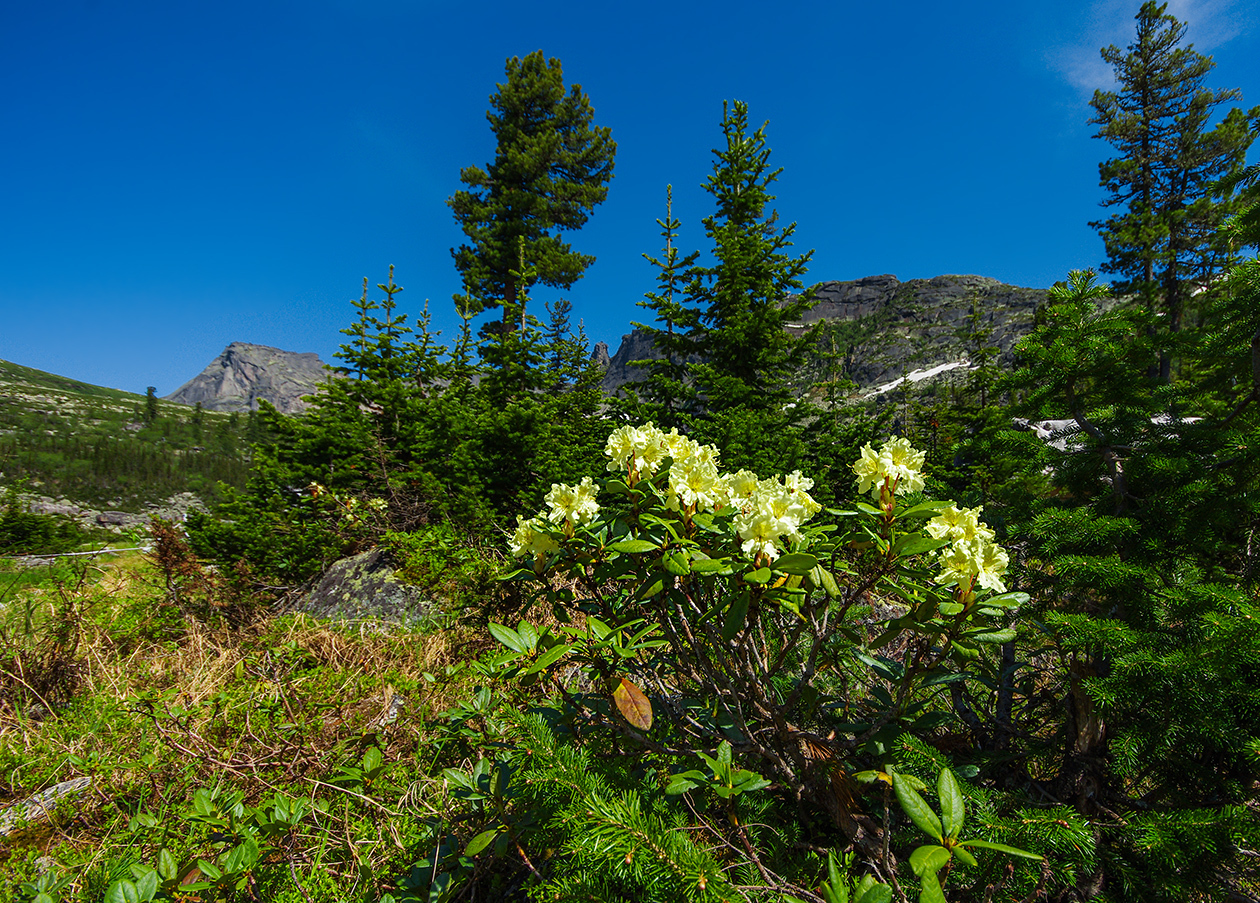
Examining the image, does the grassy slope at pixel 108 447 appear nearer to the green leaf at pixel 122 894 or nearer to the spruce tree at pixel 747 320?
the spruce tree at pixel 747 320

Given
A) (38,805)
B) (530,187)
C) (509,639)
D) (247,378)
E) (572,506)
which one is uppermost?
(247,378)

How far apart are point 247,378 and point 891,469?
719 ft

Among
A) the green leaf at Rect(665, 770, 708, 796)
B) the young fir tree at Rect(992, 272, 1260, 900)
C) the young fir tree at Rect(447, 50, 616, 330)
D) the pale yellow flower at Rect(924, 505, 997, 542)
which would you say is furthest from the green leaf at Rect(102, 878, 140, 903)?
the young fir tree at Rect(447, 50, 616, 330)

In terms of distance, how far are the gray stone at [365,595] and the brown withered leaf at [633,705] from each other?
3339 millimetres

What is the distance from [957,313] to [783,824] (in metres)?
122

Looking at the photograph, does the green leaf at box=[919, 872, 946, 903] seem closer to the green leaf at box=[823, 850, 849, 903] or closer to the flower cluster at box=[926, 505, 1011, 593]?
the green leaf at box=[823, 850, 849, 903]

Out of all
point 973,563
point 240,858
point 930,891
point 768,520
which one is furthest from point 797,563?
point 240,858

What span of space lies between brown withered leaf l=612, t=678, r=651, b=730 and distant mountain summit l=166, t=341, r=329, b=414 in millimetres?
184881

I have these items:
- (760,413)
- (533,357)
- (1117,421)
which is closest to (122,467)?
(533,357)

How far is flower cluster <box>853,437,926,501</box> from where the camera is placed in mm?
1308

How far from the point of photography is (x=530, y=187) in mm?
12633

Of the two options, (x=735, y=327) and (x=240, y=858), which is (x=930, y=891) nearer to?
(x=240, y=858)

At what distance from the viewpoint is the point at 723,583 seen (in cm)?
161

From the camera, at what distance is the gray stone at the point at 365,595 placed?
14.1ft
